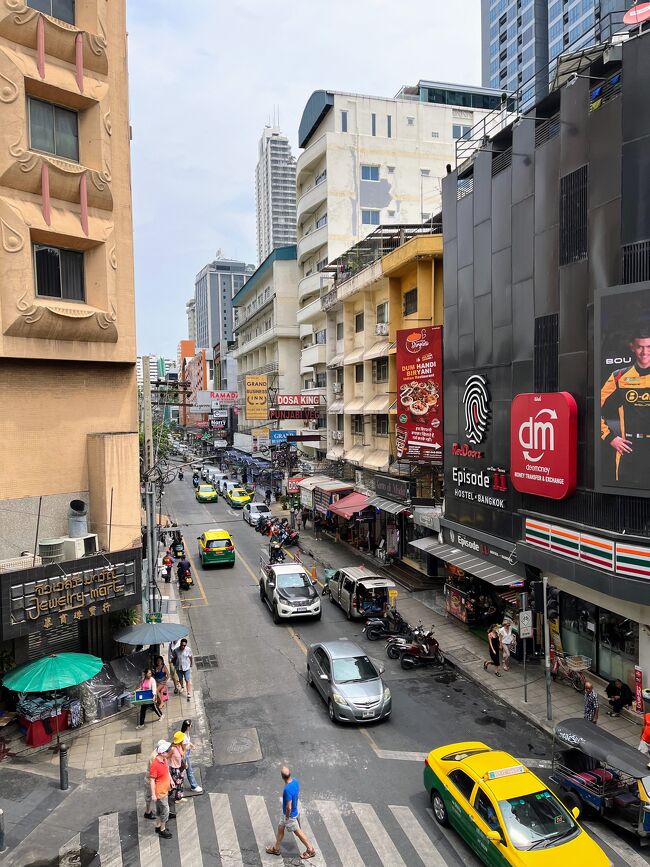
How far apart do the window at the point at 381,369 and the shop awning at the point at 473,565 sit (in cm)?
1030

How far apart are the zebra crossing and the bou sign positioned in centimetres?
891

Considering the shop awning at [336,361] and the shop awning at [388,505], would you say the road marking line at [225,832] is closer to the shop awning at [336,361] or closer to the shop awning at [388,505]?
the shop awning at [388,505]

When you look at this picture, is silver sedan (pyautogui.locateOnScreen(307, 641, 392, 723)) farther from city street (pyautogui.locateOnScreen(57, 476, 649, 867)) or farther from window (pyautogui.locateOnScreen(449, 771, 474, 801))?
window (pyautogui.locateOnScreen(449, 771, 474, 801))

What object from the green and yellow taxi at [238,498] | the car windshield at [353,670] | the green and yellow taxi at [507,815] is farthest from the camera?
the green and yellow taxi at [238,498]

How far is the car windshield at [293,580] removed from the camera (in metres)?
24.6

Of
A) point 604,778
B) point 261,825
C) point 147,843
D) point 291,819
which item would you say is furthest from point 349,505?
point 291,819

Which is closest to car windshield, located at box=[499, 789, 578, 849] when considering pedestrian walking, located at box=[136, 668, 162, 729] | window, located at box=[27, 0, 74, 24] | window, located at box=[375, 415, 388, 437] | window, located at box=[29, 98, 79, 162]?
pedestrian walking, located at box=[136, 668, 162, 729]

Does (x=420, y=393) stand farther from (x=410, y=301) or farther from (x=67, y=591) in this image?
(x=67, y=591)

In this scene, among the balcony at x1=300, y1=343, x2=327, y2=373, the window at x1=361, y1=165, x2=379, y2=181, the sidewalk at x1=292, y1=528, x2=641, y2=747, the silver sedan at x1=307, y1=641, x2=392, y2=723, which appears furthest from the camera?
the window at x1=361, y1=165, x2=379, y2=181

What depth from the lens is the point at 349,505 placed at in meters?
32.7

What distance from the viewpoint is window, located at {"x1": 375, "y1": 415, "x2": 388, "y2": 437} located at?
3203 centimetres

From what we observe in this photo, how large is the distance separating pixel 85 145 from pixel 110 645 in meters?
14.5

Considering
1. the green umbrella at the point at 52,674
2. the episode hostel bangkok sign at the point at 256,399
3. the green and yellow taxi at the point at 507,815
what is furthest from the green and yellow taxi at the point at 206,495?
the green and yellow taxi at the point at 507,815

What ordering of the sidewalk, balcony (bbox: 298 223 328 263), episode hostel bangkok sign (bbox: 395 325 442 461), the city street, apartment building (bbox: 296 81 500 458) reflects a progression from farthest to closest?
balcony (bbox: 298 223 328 263), apartment building (bbox: 296 81 500 458), episode hostel bangkok sign (bbox: 395 325 442 461), the sidewalk, the city street
